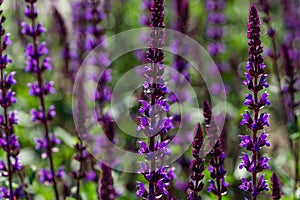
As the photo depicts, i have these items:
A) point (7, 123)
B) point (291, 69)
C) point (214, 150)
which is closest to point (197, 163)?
point (214, 150)

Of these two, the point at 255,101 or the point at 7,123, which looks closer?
the point at 255,101

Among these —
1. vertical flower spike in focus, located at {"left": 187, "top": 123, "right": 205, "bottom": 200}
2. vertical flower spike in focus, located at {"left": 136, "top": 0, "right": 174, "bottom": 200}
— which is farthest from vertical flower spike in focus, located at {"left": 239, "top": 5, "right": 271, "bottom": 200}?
vertical flower spike in focus, located at {"left": 136, "top": 0, "right": 174, "bottom": 200}

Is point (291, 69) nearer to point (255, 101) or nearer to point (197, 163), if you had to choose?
point (255, 101)

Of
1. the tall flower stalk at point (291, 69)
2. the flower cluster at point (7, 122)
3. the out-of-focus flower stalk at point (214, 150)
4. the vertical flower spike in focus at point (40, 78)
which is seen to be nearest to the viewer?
the out-of-focus flower stalk at point (214, 150)

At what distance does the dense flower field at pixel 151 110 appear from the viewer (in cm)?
359

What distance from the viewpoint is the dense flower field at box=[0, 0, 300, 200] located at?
3.59 meters

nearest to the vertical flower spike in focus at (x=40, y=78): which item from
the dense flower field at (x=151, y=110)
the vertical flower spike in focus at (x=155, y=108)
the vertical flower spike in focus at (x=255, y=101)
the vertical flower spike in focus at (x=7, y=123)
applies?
the dense flower field at (x=151, y=110)

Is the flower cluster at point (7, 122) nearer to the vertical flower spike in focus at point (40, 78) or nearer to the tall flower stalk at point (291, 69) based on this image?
the vertical flower spike in focus at point (40, 78)

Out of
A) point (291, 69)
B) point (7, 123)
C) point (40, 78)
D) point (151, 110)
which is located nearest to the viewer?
point (151, 110)

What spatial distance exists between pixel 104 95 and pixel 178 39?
1.16 m

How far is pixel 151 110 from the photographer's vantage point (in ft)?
11.5

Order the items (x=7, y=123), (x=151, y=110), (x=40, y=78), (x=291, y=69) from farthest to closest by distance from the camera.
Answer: (x=291, y=69) → (x=40, y=78) → (x=7, y=123) → (x=151, y=110)

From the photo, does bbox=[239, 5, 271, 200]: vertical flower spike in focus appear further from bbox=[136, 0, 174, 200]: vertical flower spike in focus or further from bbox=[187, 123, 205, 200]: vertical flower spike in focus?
bbox=[136, 0, 174, 200]: vertical flower spike in focus

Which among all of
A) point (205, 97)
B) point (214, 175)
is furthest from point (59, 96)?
point (214, 175)
